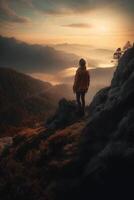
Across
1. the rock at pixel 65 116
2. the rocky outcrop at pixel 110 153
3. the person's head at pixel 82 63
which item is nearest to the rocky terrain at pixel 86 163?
the rocky outcrop at pixel 110 153

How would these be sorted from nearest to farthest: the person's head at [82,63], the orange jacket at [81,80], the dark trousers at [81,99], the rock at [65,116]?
the person's head at [82,63] → the orange jacket at [81,80] → the dark trousers at [81,99] → the rock at [65,116]

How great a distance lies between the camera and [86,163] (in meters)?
20.0

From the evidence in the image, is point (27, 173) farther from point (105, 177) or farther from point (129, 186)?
point (129, 186)

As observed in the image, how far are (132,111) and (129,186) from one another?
4.16 metres

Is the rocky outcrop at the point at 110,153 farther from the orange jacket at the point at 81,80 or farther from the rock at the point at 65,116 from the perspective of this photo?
the rock at the point at 65,116

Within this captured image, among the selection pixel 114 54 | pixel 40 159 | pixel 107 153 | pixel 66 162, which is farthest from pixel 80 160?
pixel 114 54

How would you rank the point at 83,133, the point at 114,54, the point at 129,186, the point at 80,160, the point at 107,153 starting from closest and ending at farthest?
the point at 129,186 < the point at 107,153 < the point at 80,160 < the point at 83,133 < the point at 114,54

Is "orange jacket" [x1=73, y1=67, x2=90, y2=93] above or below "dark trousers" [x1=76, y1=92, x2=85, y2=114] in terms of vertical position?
above

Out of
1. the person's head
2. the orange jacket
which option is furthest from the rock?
the person's head

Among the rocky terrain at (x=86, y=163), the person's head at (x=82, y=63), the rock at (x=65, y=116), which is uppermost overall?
the person's head at (x=82, y=63)

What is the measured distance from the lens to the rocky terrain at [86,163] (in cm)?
1820

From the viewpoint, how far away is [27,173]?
21438mm

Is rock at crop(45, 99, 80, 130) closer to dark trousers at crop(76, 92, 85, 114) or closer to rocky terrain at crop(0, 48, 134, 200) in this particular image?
dark trousers at crop(76, 92, 85, 114)

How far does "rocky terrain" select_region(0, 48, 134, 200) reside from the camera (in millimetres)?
18203
